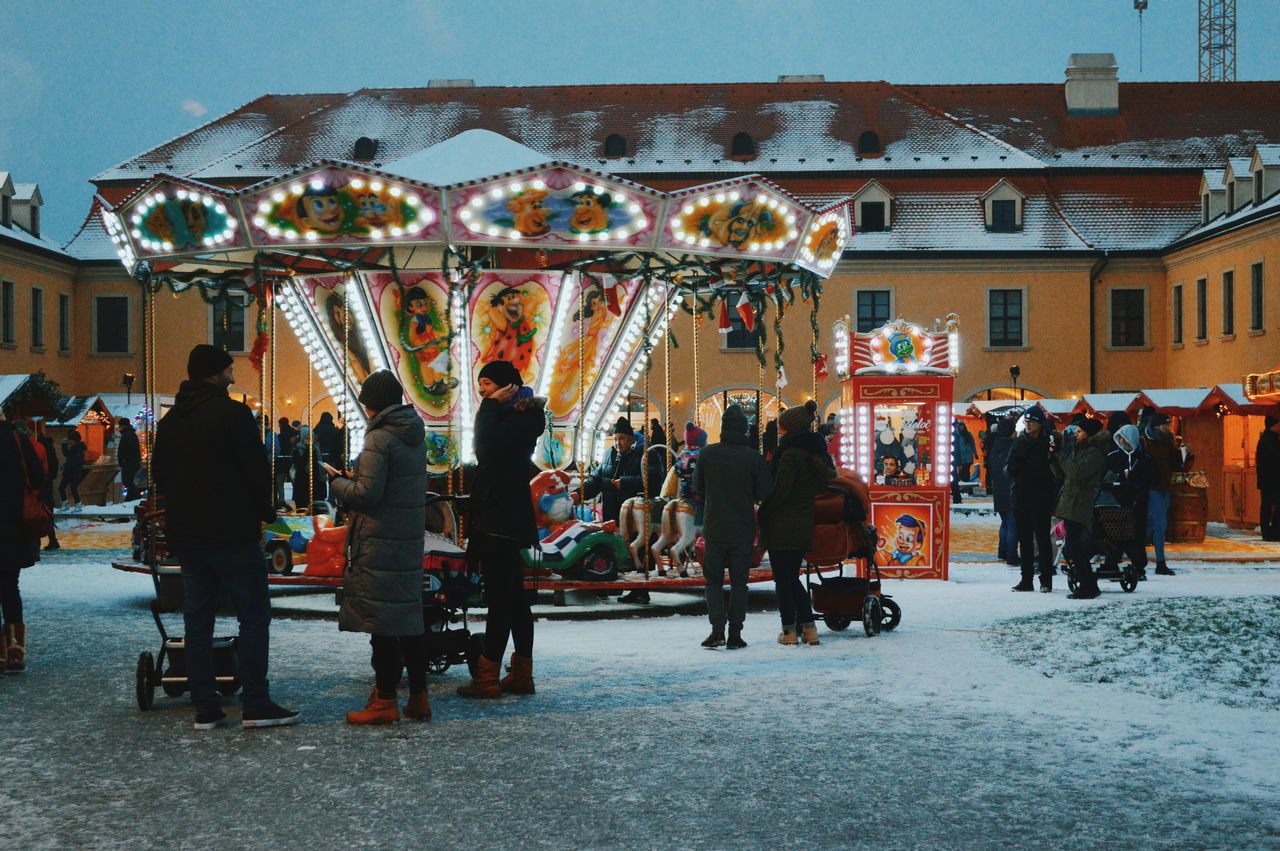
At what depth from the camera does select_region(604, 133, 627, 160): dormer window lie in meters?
43.9

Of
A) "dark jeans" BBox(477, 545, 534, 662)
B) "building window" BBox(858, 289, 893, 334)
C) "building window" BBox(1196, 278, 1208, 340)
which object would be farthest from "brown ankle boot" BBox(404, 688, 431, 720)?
"building window" BBox(858, 289, 893, 334)

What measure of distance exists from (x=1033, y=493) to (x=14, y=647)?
30.3ft

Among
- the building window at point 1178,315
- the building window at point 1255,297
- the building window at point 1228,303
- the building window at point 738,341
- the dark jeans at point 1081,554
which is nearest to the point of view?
the dark jeans at point 1081,554

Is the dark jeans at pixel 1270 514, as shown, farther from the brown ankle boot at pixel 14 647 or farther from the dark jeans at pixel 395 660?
the brown ankle boot at pixel 14 647

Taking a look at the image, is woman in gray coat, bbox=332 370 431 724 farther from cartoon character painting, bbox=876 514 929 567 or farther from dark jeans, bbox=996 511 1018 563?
dark jeans, bbox=996 511 1018 563

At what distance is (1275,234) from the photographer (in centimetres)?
3400

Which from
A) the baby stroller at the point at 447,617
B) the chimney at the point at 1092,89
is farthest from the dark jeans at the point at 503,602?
the chimney at the point at 1092,89

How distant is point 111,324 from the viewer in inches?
1743

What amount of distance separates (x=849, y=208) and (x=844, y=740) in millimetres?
10042

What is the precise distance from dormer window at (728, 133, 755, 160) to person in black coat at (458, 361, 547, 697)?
119 feet

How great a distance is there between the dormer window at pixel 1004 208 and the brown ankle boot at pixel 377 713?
3744cm

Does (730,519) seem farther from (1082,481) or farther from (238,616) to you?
(1082,481)

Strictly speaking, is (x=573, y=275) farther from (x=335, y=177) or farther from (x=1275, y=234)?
(x=1275, y=234)

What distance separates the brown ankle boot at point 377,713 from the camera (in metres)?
7.26
